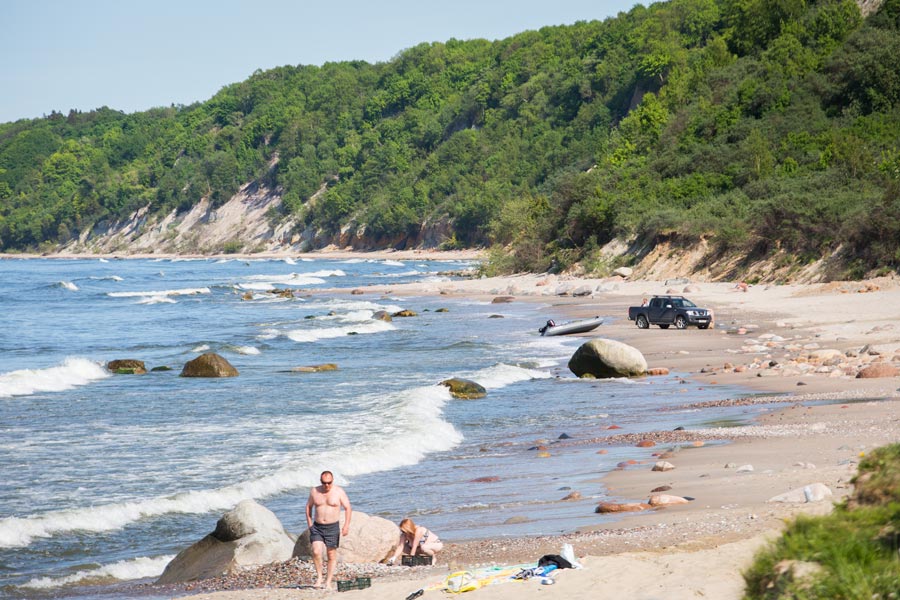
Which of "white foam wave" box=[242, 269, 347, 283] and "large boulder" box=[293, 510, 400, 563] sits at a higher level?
"white foam wave" box=[242, 269, 347, 283]

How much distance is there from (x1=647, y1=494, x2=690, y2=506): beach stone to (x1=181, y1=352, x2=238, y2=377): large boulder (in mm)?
19442

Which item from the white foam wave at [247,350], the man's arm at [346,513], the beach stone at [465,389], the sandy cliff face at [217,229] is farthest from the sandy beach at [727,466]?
the sandy cliff face at [217,229]

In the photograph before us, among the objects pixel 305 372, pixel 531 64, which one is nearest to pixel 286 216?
pixel 531 64

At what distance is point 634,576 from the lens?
9062 mm

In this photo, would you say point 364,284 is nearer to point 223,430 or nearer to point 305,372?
point 305,372

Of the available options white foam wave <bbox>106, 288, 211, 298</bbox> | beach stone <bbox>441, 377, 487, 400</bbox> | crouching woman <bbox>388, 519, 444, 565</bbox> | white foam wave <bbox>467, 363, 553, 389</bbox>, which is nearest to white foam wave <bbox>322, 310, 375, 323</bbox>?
white foam wave <bbox>467, 363, 553, 389</bbox>

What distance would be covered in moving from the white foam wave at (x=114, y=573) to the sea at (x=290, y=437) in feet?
0.11

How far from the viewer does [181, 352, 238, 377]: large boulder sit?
30.1 meters

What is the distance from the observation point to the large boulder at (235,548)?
1197 centimetres

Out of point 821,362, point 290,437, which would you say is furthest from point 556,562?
point 821,362

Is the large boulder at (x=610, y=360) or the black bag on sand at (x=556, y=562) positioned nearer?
the black bag on sand at (x=556, y=562)

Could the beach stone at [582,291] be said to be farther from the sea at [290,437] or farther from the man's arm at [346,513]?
the man's arm at [346,513]

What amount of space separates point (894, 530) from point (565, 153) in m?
126

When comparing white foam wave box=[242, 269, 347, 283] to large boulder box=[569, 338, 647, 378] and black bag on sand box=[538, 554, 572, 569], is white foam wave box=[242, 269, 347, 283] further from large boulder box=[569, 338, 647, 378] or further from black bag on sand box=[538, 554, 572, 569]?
black bag on sand box=[538, 554, 572, 569]
